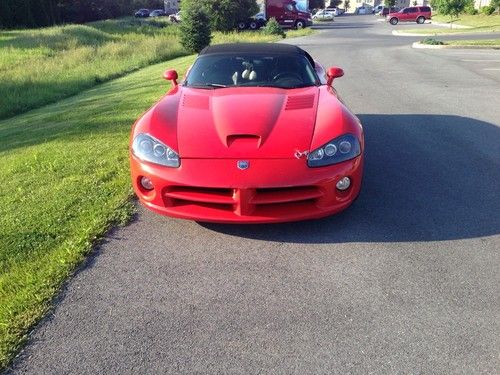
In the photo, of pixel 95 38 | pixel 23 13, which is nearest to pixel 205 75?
pixel 95 38

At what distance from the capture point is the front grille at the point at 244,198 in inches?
141

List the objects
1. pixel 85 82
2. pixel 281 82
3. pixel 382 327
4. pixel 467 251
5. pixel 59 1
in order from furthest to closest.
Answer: pixel 59 1 < pixel 85 82 < pixel 281 82 < pixel 467 251 < pixel 382 327

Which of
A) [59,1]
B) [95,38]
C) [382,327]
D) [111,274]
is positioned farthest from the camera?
[59,1]

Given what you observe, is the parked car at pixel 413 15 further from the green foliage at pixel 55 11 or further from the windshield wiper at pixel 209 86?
the windshield wiper at pixel 209 86

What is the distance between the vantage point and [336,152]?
12.5ft

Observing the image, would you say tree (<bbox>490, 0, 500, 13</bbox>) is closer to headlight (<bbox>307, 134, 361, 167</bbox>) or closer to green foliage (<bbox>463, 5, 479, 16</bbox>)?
green foliage (<bbox>463, 5, 479, 16</bbox>)

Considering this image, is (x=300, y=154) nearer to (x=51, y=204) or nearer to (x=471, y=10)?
(x=51, y=204)

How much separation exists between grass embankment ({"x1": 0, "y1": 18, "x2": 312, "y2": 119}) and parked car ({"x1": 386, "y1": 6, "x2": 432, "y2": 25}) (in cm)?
2864

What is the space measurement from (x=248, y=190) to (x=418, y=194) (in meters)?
1.94

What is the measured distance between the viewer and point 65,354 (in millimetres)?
2564

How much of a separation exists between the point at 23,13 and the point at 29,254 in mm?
50678

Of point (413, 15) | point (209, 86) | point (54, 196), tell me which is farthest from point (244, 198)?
point (413, 15)

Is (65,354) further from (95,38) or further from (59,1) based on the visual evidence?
(59,1)

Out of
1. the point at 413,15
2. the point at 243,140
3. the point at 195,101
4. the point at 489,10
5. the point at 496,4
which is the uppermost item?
the point at 195,101
